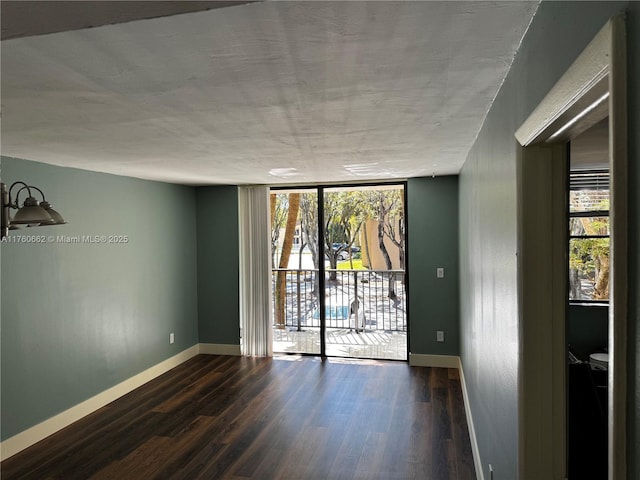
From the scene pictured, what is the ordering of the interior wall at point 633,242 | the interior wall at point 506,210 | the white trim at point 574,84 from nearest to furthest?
the interior wall at point 633,242
the white trim at point 574,84
the interior wall at point 506,210

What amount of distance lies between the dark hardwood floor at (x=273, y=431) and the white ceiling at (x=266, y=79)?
2184mm

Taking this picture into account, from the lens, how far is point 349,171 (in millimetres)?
4523

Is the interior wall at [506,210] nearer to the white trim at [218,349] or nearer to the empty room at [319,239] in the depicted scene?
the empty room at [319,239]

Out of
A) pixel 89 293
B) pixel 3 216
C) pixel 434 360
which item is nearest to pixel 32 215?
pixel 3 216

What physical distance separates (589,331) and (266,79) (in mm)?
3446

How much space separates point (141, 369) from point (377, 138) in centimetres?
363

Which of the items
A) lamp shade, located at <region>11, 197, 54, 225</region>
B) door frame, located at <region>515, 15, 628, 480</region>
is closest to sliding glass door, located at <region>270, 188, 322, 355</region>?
lamp shade, located at <region>11, 197, 54, 225</region>

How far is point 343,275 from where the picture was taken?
658cm

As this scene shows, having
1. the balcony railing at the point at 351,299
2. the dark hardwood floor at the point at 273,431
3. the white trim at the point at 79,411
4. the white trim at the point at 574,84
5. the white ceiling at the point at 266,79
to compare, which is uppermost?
the white ceiling at the point at 266,79

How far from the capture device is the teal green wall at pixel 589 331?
146 inches

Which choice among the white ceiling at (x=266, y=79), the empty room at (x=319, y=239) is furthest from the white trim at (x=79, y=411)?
the white ceiling at (x=266, y=79)

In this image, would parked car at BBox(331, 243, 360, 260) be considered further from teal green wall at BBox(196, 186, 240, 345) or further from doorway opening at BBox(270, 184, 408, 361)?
teal green wall at BBox(196, 186, 240, 345)

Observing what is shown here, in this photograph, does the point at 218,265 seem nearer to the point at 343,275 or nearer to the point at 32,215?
the point at 343,275

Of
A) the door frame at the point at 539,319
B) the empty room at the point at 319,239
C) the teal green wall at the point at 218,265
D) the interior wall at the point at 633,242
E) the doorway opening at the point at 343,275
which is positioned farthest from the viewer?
the doorway opening at the point at 343,275
